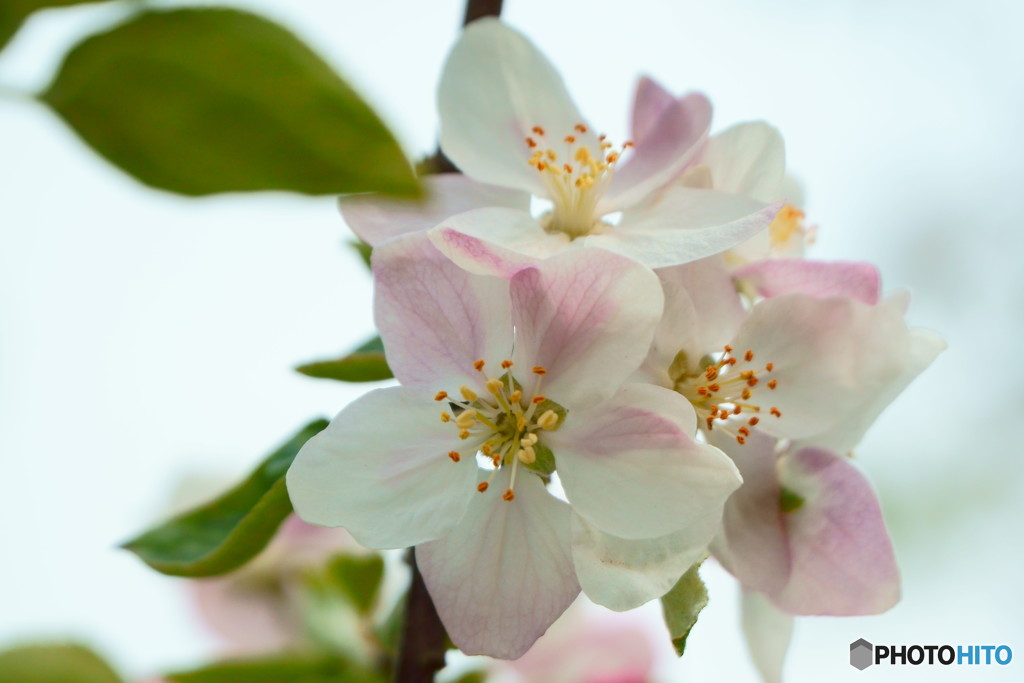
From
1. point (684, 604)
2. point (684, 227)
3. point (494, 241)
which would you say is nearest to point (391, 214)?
point (494, 241)

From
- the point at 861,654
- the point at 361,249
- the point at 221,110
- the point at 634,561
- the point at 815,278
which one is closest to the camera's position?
the point at 221,110

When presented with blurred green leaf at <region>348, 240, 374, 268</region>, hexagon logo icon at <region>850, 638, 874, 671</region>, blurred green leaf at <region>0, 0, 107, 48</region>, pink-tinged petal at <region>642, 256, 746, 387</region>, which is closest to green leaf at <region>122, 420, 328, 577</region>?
blurred green leaf at <region>348, 240, 374, 268</region>

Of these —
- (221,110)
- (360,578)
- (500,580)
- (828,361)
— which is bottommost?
(360,578)

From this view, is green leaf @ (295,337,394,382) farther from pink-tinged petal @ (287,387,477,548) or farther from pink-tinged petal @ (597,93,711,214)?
pink-tinged petal @ (597,93,711,214)

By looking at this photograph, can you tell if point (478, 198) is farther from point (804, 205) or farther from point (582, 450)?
point (804, 205)

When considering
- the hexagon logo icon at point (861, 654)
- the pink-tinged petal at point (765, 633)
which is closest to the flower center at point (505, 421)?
the pink-tinged petal at point (765, 633)

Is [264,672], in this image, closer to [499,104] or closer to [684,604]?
[684,604]

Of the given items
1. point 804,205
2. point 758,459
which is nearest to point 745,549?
point 758,459
